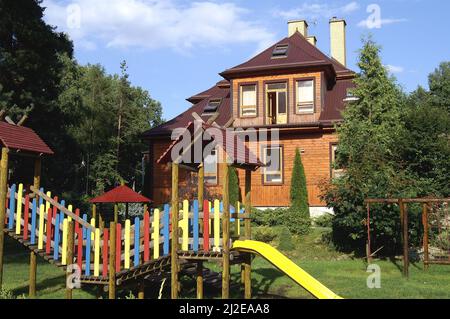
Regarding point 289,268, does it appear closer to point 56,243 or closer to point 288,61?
point 56,243

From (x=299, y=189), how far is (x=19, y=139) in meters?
13.3

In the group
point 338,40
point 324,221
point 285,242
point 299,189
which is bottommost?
point 285,242

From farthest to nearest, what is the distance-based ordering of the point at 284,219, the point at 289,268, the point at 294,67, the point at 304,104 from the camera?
the point at 304,104
the point at 294,67
the point at 284,219
the point at 289,268

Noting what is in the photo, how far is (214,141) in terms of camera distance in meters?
9.79

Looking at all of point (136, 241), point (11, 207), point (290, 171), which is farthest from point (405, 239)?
point (290, 171)

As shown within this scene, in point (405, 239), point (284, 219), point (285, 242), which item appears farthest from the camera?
point (284, 219)

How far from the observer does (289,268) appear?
8.23m

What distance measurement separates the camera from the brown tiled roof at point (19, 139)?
34.3 ft

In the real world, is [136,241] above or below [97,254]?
above

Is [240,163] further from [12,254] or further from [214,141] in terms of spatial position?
[12,254]

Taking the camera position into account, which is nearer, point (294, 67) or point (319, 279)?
point (319, 279)
